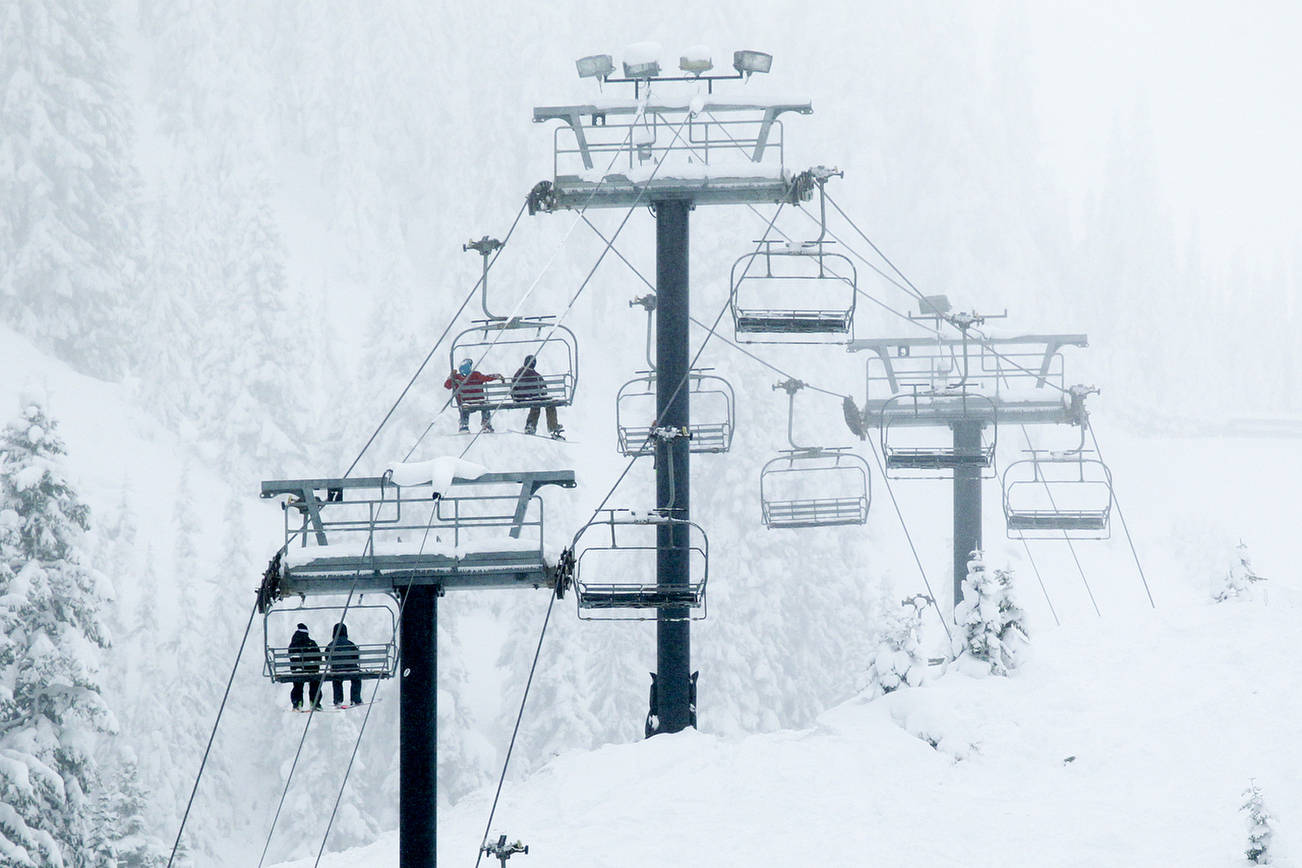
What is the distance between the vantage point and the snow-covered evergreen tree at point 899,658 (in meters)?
18.4

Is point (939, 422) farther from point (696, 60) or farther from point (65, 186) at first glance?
point (65, 186)

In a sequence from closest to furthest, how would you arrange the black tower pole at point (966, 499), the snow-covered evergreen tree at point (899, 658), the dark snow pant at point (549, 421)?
the dark snow pant at point (549, 421), the snow-covered evergreen tree at point (899, 658), the black tower pole at point (966, 499)

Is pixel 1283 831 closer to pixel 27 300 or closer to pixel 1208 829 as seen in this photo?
pixel 1208 829

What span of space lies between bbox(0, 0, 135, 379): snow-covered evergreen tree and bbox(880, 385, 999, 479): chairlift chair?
44.7 metres

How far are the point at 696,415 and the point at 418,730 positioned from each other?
2874 cm

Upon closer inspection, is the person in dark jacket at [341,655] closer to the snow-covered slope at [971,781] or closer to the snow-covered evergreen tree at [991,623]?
the snow-covered slope at [971,781]

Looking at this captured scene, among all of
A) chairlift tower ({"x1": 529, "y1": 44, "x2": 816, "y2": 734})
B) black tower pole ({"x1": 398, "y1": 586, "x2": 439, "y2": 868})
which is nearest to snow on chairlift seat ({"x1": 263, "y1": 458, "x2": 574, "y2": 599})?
black tower pole ({"x1": 398, "y1": 586, "x2": 439, "y2": 868})

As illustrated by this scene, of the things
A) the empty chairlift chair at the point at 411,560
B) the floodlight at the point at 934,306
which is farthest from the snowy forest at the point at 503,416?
the floodlight at the point at 934,306

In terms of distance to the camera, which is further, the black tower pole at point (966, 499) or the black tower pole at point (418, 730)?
the black tower pole at point (966, 499)

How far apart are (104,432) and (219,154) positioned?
30.2 metres

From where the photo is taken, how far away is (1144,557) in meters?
62.3

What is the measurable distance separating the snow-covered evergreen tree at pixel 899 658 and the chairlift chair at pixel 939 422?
1.97m

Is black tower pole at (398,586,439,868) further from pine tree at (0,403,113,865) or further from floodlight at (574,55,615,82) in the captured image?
pine tree at (0,403,113,865)

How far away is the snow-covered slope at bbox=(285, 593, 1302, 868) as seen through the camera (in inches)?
526
